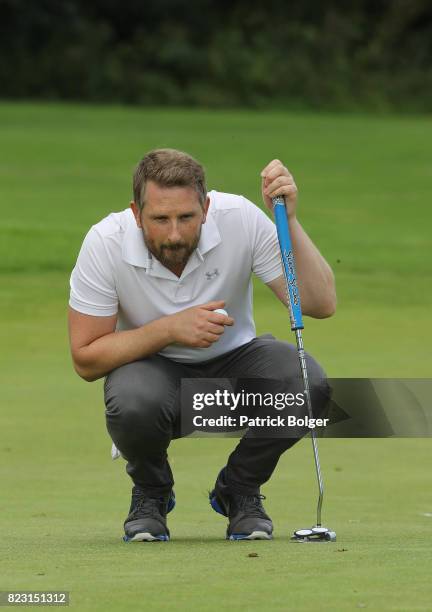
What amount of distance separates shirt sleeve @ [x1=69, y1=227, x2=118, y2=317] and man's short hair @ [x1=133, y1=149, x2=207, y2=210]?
0.19 metres

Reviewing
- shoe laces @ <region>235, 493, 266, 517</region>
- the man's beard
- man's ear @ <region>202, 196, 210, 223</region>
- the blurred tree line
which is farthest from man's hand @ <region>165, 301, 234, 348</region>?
the blurred tree line

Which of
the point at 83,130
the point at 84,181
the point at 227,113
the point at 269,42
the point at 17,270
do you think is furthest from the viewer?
the point at 269,42

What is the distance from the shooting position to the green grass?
3.62 meters

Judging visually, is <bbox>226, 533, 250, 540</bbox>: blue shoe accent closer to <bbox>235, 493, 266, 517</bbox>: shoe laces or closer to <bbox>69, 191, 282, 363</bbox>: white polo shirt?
<bbox>235, 493, 266, 517</bbox>: shoe laces

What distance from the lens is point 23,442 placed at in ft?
24.0

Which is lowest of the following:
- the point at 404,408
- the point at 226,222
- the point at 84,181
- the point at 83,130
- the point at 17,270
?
the point at 404,408

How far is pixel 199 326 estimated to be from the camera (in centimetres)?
451

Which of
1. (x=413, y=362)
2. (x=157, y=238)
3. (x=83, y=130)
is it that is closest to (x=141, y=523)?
A: (x=157, y=238)

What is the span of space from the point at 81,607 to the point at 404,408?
2.61m

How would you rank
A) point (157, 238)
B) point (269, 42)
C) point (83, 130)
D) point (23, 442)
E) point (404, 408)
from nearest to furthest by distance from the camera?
point (157, 238) < point (404, 408) < point (23, 442) < point (83, 130) < point (269, 42)

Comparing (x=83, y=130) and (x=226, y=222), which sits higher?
(x=83, y=130)

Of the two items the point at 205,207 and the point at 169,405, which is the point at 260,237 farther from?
the point at 169,405

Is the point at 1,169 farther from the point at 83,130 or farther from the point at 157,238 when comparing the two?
the point at 157,238

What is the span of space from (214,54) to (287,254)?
105ft
